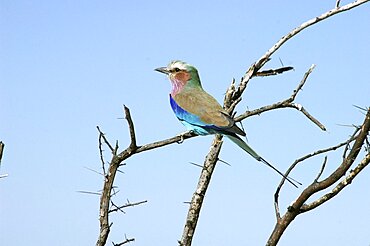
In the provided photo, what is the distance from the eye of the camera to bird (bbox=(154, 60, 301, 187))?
3764 mm

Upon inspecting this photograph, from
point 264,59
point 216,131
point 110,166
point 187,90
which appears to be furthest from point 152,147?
point 264,59

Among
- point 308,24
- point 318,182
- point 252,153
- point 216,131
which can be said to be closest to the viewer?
point 318,182

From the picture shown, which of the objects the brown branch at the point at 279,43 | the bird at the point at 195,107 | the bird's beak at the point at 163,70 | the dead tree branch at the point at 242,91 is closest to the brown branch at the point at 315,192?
the bird at the point at 195,107

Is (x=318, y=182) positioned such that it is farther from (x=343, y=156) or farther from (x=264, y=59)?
(x=264, y=59)

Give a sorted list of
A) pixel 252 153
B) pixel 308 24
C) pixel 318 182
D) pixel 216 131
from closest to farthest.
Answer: pixel 318 182 < pixel 252 153 < pixel 216 131 < pixel 308 24

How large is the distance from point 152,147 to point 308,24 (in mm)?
1468

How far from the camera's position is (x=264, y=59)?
435cm

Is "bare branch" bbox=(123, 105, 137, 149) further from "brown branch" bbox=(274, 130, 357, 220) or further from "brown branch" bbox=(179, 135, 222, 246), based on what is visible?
"brown branch" bbox=(274, 130, 357, 220)

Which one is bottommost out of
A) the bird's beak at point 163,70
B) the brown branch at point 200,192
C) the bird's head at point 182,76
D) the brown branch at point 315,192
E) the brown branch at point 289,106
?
the brown branch at point 315,192

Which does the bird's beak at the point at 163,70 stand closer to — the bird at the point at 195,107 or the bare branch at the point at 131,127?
the bird at the point at 195,107

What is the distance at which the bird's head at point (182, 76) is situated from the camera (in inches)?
169

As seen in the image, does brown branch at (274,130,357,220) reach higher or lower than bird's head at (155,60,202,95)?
lower

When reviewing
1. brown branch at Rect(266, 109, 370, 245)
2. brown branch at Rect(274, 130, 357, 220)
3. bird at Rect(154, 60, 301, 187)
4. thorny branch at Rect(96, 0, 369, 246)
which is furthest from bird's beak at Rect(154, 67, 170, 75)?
brown branch at Rect(266, 109, 370, 245)

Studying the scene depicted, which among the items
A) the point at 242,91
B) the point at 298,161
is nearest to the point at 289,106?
the point at 242,91
